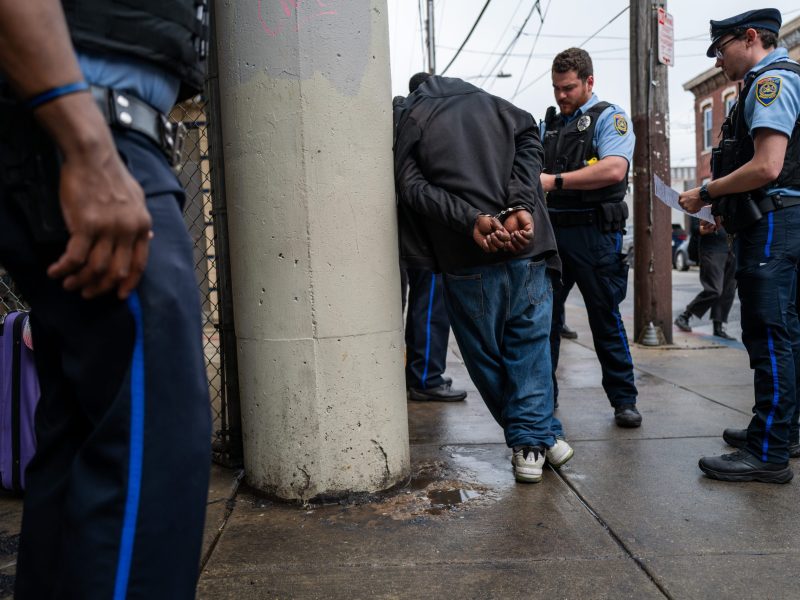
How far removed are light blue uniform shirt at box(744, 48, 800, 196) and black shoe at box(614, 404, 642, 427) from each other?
1.54m

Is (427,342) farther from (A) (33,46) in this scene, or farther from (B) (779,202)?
(A) (33,46)

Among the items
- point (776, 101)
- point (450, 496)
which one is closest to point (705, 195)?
point (776, 101)

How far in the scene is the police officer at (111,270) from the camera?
1.06m

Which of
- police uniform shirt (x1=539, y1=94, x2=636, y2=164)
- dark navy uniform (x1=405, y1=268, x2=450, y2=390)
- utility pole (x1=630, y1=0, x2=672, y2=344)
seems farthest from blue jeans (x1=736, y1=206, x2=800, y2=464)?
utility pole (x1=630, y1=0, x2=672, y2=344)

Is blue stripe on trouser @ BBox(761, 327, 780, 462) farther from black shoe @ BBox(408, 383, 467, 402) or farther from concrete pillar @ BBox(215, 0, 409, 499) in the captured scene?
black shoe @ BBox(408, 383, 467, 402)

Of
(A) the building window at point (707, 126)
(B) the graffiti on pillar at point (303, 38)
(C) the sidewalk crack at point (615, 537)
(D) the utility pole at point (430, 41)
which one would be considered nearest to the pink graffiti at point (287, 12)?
(B) the graffiti on pillar at point (303, 38)

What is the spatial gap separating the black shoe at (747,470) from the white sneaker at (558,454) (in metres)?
0.55

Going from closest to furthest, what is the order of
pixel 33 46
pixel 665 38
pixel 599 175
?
pixel 33 46, pixel 599 175, pixel 665 38

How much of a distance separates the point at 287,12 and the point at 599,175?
1871mm

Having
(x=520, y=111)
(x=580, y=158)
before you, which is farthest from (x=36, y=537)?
(x=580, y=158)

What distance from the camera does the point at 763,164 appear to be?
2.91 m

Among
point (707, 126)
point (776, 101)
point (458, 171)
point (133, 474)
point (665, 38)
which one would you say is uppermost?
point (707, 126)

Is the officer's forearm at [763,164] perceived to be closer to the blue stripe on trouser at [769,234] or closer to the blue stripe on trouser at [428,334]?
the blue stripe on trouser at [769,234]

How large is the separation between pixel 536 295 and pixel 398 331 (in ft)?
1.94
